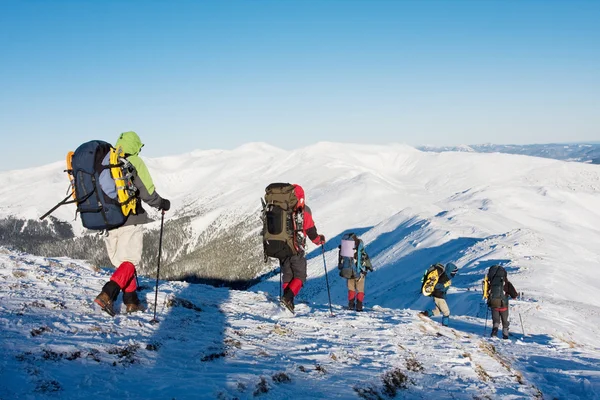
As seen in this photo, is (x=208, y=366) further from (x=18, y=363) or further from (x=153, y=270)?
(x=153, y=270)

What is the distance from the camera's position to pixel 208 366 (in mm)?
6445

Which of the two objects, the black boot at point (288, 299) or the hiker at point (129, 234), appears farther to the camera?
the black boot at point (288, 299)

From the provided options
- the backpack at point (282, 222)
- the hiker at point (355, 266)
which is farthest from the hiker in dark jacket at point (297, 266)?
the hiker at point (355, 266)

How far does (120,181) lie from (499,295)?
1370 cm

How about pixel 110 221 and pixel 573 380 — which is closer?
pixel 110 221

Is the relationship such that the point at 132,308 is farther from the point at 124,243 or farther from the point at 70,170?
the point at 70,170

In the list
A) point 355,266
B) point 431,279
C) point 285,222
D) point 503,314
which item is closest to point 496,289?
point 503,314

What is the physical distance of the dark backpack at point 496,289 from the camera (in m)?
15.0

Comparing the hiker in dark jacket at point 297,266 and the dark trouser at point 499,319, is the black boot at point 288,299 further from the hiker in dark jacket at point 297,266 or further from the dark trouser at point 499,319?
the dark trouser at point 499,319

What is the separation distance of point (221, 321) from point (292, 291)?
2257 mm

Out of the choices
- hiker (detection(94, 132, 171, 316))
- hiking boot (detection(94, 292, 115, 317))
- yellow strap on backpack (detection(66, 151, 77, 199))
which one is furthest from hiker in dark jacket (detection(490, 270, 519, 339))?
yellow strap on backpack (detection(66, 151, 77, 199))

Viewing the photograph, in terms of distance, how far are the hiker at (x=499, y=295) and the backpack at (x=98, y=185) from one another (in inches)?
525

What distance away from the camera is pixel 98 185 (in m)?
7.38

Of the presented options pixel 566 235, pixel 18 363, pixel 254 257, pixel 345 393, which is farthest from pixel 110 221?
pixel 254 257
